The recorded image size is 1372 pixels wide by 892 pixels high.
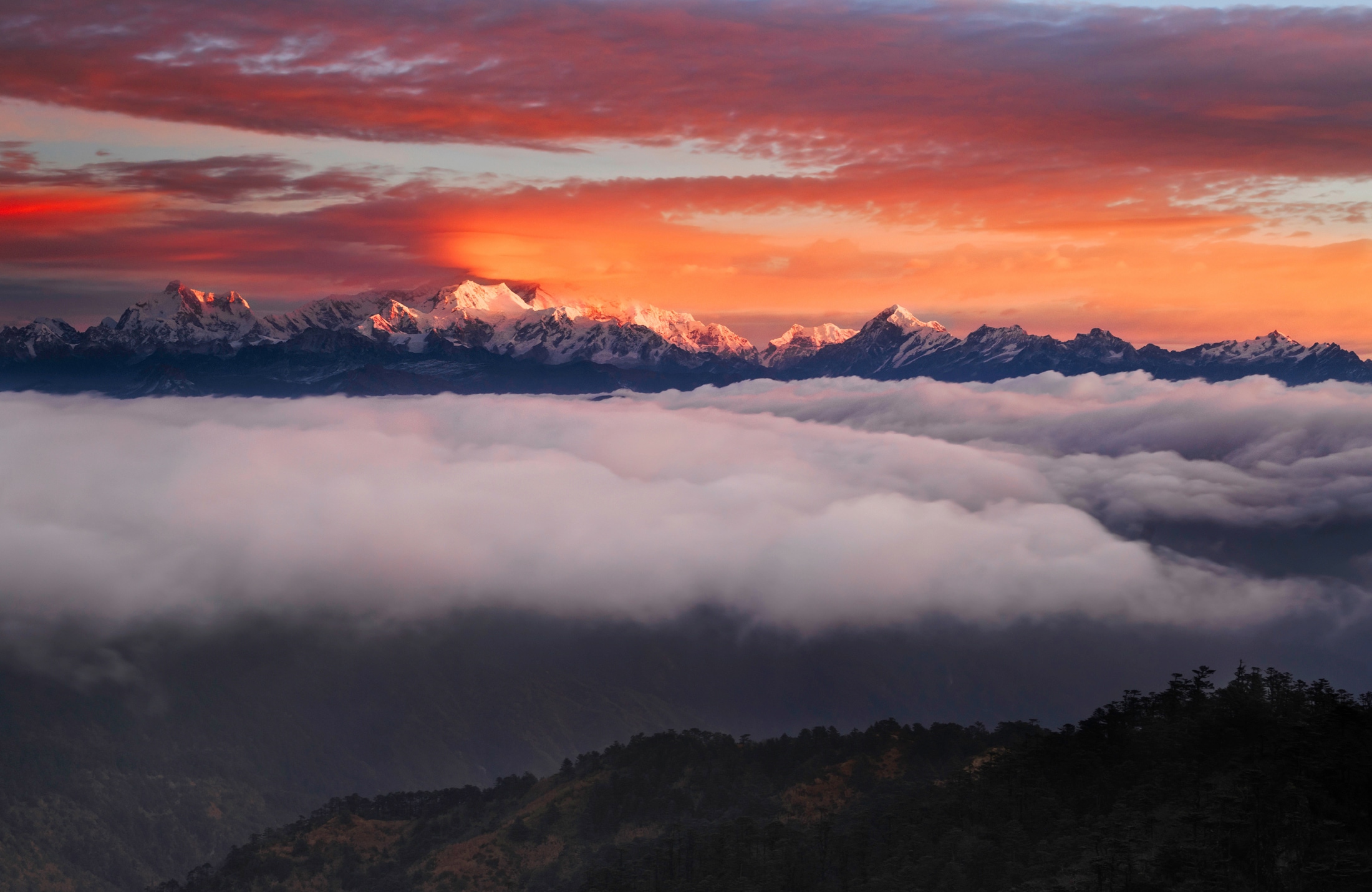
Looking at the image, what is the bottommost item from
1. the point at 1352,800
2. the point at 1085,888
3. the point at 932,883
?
the point at 932,883

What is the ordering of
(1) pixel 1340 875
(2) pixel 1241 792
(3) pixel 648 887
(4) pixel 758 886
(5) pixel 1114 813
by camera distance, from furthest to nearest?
(3) pixel 648 887, (4) pixel 758 886, (5) pixel 1114 813, (2) pixel 1241 792, (1) pixel 1340 875

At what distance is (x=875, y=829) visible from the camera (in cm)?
19912

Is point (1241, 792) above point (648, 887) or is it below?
above

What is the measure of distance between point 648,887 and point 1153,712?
90300mm

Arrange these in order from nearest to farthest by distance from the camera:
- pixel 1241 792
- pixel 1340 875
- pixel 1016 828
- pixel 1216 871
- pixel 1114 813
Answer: pixel 1340 875 → pixel 1216 871 → pixel 1241 792 → pixel 1114 813 → pixel 1016 828

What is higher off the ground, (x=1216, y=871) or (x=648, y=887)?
(x=1216, y=871)

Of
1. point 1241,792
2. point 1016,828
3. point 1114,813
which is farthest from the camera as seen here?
point 1016,828

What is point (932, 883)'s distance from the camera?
528 ft

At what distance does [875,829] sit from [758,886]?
28.1m

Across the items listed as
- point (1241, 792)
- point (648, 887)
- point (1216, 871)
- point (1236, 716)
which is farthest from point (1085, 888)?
point (648, 887)

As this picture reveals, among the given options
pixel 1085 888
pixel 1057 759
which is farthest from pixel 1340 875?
pixel 1057 759

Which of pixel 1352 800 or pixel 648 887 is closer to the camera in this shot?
pixel 1352 800

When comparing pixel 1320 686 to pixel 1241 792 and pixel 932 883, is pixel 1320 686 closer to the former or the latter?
pixel 1241 792

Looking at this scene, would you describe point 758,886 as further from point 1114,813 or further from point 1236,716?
point 1236,716
